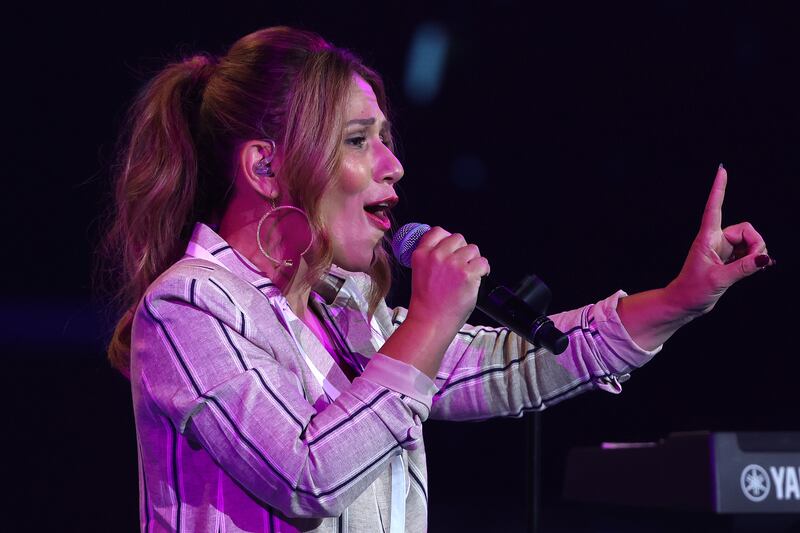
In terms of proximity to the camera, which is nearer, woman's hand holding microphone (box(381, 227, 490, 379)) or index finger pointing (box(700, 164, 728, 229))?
woman's hand holding microphone (box(381, 227, 490, 379))

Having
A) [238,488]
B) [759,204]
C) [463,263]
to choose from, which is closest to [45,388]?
[238,488]

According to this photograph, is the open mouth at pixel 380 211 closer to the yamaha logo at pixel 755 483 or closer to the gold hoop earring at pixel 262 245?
the gold hoop earring at pixel 262 245

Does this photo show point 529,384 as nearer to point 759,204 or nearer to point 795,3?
point 759,204

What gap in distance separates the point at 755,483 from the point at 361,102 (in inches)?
33.5

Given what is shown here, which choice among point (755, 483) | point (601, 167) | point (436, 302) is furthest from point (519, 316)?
point (601, 167)

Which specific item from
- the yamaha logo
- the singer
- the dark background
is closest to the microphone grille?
the singer

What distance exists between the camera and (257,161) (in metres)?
1.18

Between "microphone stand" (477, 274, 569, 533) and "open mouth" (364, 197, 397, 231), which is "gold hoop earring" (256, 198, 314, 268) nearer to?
"open mouth" (364, 197, 397, 231)

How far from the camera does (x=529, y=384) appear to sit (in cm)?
130

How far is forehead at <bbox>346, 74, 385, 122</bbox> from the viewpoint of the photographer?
3.85 ft

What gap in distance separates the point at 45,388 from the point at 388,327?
85 centimetres

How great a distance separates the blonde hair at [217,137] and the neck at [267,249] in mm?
14

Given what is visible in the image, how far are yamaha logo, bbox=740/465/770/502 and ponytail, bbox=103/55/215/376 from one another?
0.93 meters

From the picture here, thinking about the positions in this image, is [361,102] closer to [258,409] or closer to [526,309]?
[526,309]
